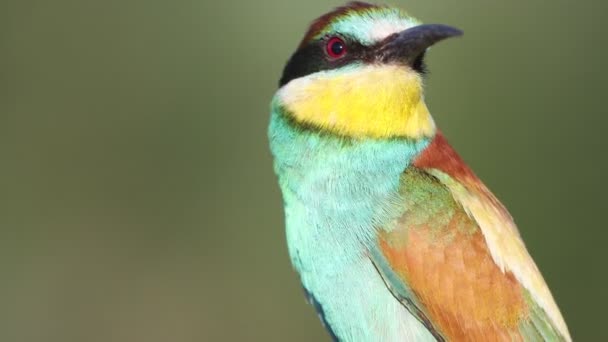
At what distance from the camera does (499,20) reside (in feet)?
15.7

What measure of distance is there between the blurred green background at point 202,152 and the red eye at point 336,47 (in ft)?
6.07

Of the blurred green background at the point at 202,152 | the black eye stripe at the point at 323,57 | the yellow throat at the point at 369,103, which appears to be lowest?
the blurred green background at the point at 202,152

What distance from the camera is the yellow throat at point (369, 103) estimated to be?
2.35m

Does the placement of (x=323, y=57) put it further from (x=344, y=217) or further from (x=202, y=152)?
(x=202, y=152)

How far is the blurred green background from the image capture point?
13.9 ft

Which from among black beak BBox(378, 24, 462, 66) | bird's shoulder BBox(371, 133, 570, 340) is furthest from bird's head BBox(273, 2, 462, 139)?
bird's shoulder BBox(371, 133, 570, 340)

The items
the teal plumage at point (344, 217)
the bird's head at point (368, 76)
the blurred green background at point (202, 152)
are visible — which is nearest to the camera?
the teal plumage at point (344, 217)

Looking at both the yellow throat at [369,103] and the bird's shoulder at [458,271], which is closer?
the bird's shoulder at [458,271]

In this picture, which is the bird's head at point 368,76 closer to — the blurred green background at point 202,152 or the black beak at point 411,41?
the black beak at point 411,41

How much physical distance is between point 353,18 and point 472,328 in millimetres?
687

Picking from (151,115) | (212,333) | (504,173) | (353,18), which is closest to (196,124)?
(151,115)

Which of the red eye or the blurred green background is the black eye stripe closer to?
the red eye

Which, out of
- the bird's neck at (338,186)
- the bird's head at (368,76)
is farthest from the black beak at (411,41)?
the bird's neck at (338,186)

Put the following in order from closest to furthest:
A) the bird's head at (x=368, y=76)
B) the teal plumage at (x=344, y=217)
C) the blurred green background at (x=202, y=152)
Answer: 1. the teal plumage at (x=344, y=217)
2. the bird's head at (x=368, y=76)
3. the blurred green background at (x=202, y=152)
